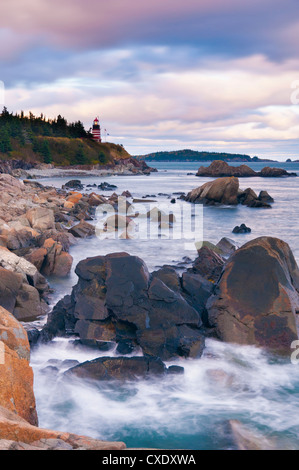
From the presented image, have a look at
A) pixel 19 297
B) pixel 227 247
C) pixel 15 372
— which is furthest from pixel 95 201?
pixel 15 372

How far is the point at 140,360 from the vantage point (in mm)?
7727

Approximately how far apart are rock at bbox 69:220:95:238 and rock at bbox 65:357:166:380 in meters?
14.8

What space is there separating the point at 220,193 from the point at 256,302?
35447mm

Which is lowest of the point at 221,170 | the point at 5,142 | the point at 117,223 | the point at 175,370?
the point at 175,370

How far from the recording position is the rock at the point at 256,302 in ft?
29.0

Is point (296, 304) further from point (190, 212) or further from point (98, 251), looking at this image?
point (190, 212)

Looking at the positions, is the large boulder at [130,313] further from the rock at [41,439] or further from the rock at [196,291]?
the rock at [41,439]

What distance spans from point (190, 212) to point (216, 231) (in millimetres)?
9073

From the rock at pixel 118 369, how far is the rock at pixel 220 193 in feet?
121

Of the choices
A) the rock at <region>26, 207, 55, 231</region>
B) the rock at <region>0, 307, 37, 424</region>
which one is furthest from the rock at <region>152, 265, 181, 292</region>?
the rock at <region>26, 207, 55, 231</region>

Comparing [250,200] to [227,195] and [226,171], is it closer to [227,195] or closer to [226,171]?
[227,195]

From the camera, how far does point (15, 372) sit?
5.52 metres

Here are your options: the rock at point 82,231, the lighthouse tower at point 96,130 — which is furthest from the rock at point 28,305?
the lighthouse tower at point 96,130
